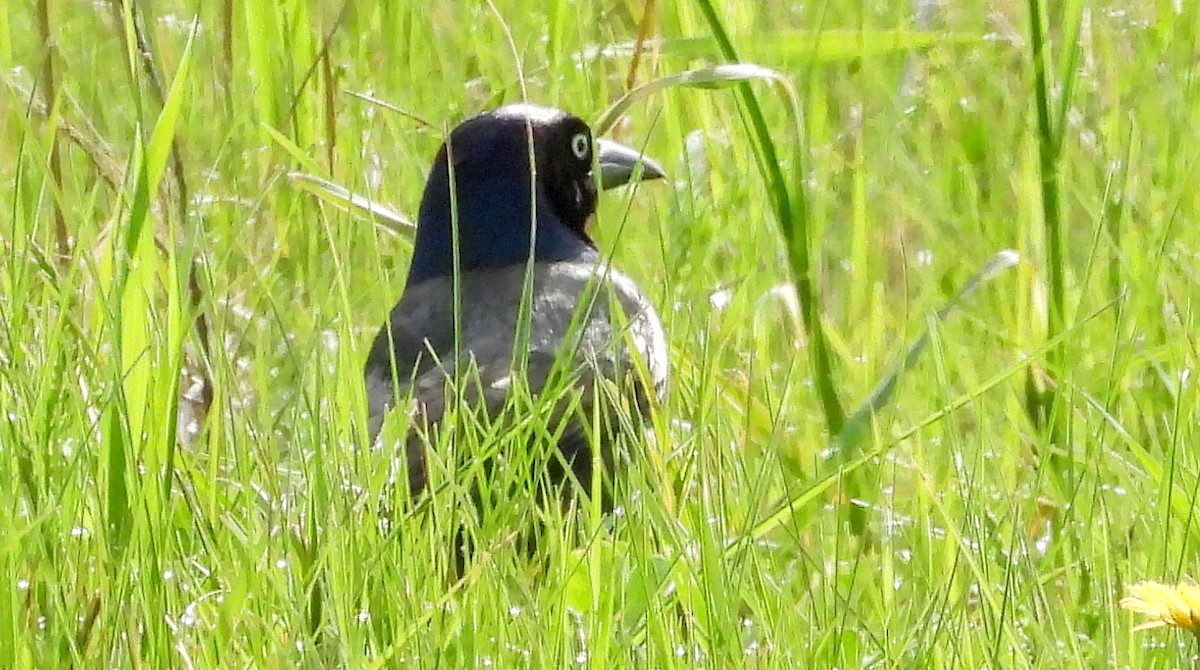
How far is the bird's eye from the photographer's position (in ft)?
13.1

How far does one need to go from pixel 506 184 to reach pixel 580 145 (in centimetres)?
17

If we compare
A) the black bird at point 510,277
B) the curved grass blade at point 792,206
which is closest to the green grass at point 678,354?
the curved grass blade at point 792,206

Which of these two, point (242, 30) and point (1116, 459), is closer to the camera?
point (1116, 459)

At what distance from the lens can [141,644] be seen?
1967 mm

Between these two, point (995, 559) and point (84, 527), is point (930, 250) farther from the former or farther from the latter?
point (84, 527)

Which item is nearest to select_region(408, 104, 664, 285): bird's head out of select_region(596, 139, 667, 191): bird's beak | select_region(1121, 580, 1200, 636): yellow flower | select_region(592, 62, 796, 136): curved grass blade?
select_region(596, 139, 667, 191): bird's beak

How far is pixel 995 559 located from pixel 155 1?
3.26 metres

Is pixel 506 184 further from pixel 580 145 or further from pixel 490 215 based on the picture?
pixel 580 145

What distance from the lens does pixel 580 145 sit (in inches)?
158

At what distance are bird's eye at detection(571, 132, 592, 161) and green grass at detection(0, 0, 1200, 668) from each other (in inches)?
6.3

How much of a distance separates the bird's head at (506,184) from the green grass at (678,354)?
144 mm

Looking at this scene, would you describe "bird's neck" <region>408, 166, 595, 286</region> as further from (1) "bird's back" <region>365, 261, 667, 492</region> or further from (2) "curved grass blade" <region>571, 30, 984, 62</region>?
(2) "curved grass blade" <region>571, 30, 984, 62</region>

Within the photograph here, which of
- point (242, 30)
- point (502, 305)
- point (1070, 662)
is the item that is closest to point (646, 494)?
point (1070, 662)

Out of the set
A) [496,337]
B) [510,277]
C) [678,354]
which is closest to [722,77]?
[678,354]
